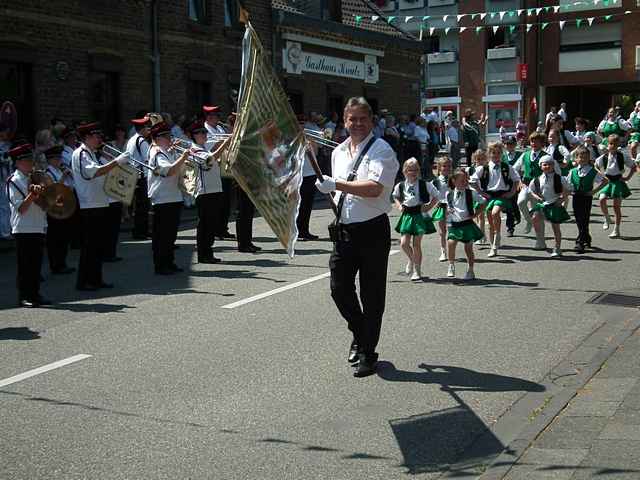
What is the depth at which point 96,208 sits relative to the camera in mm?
11094

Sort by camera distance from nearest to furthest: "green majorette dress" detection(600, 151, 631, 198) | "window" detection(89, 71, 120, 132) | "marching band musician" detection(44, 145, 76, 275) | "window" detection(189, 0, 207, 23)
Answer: "marching band musician" detection(44, 145, 76, 275), "green majorette dress" detection(600, 151, 631, 198), "window" detection(89, 71, 120, 132), "window" detection(189, 0, 207, 23)

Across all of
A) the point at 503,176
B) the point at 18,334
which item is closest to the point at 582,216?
the point at 503,176

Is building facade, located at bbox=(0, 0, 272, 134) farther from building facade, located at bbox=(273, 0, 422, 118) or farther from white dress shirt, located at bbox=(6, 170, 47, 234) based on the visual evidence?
white dress shirt, located at bbox=(6, 170, 47, 234)

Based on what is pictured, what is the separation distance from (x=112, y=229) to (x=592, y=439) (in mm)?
9650

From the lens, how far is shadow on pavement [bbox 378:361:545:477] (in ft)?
16.9

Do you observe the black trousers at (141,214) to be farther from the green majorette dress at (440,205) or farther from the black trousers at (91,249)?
the green majorette dress at (440,205)

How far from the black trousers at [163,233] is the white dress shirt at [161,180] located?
0.09 metres

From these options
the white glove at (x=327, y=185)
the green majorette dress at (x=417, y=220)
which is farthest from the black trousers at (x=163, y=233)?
the white glove at (x=327, y=185)

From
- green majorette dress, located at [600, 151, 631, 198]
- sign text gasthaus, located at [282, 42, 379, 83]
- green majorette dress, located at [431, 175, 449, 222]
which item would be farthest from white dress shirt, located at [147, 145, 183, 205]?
sign text gasthaus, located at [282, 42, 379, 83]

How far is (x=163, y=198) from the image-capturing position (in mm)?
12062

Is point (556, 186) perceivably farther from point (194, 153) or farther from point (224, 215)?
point (224, 215)

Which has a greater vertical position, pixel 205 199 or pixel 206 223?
pixel 205 199

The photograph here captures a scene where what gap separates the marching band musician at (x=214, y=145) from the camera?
1388 centimetres

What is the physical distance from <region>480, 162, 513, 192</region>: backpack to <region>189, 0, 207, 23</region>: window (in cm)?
1282
